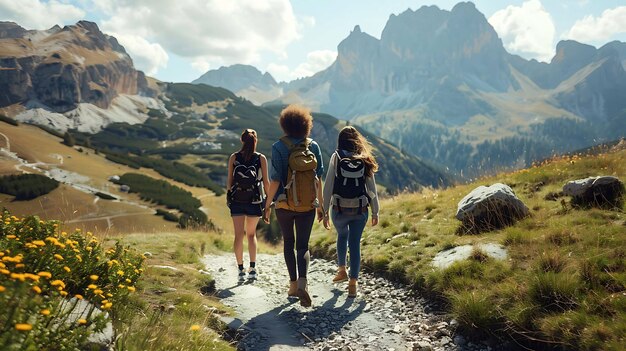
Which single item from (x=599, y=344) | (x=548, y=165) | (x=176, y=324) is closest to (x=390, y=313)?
(x=599, y=344)

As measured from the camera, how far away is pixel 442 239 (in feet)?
30.0

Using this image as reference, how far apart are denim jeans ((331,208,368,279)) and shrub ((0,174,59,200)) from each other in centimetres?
8405

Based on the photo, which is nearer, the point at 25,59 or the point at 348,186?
the point at 348,186

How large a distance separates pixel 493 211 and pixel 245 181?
5930 mm

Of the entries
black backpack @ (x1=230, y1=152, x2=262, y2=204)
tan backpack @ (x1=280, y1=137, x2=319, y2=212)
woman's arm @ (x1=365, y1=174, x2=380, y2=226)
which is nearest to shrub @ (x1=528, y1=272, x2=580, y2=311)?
woman's arm @ (x1=365, y1=174, x2=380, y2=226)

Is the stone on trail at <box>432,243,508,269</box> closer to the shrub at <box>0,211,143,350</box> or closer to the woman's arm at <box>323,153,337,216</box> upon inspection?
the woman's arm at <box>323,153,337,216</box>

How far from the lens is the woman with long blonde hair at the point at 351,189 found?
741 cm

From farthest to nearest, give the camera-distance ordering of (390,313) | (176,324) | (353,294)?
(353,294) → (390,313) → (176,324)

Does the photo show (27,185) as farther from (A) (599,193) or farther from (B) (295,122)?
(A) (599,193)

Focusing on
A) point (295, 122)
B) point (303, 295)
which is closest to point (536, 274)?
point (303, 295)

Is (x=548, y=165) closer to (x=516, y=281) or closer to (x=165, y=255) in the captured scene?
(x=516, y=281)

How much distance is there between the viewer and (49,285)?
14.3ft

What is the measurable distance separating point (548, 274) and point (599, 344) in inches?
52.1

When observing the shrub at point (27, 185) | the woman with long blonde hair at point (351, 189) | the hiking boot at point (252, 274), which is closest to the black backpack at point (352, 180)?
the woman with long blonde hair at point (351, 189)
